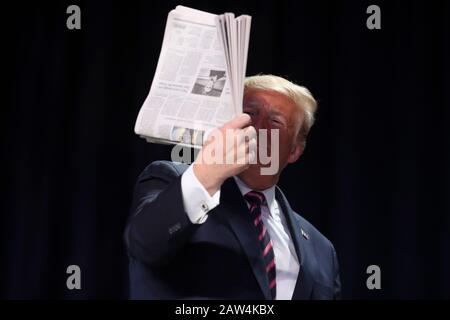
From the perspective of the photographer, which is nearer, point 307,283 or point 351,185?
point 307,283

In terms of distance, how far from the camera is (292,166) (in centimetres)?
229

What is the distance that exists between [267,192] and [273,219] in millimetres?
73

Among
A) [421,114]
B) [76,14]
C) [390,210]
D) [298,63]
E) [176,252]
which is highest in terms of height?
[76,14]

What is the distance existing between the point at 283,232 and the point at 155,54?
105 centimetres

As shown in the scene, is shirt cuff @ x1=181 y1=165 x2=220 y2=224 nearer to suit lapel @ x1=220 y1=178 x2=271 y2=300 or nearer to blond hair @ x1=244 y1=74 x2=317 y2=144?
suit lapel @ x1=220 y1=178 x2=271 y2=300

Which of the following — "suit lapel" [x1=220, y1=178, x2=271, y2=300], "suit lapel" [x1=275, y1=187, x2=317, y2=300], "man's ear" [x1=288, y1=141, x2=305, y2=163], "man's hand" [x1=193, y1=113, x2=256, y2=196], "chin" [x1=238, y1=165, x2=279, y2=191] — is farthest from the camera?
"man's ear" [x1=288, y1=141, x2=305, y2=163]

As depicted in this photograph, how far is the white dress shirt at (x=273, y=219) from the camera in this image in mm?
1073

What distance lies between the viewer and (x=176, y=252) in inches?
44.0

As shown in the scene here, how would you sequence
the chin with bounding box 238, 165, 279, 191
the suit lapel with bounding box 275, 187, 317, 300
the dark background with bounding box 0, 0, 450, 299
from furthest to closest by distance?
1. the dark background with bounding box 0, 0, 450, 299
2. the chin with bounding box 238, 165, 279, 191
3. the suit lapel with bounding box 275, 187, 317, 300

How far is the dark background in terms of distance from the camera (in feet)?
6.93

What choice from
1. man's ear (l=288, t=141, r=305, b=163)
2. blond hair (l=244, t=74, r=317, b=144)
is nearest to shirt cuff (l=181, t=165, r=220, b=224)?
blond hair (l=244, t=74, r=317, b=144)

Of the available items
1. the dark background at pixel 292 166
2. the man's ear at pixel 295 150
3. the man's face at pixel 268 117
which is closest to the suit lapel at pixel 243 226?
the man's face at pixel 268 117

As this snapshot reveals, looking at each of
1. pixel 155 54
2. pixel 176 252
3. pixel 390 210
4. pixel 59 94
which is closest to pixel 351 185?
pixel 390 210
